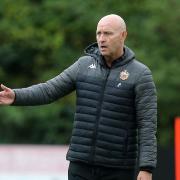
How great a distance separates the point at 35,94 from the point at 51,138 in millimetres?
9726

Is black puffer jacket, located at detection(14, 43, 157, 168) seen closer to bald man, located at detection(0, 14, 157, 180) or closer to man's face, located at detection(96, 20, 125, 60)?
bald man, located at detection(0, 14, 157, 180)

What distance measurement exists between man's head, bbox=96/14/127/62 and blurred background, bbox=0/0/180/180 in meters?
8.92

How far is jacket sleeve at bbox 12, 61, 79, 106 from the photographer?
22.3 ft

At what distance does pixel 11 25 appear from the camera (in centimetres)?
1744

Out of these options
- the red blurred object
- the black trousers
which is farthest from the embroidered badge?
the red blurred object

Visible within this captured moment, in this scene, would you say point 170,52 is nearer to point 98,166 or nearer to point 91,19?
point 91,19

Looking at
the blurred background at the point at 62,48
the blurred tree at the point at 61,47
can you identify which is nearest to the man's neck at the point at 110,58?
the blurred background at the point at 62,48

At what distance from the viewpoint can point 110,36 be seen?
6.65 metres

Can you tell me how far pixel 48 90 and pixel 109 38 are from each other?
1.93 feet

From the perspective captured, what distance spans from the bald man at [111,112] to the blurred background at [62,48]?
880 centimetres

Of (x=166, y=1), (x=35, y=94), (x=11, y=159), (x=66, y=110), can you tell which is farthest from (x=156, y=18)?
(x=35, y=94)

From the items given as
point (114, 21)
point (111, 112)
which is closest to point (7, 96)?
point (111, 112)

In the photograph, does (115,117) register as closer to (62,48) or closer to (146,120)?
(146,120)

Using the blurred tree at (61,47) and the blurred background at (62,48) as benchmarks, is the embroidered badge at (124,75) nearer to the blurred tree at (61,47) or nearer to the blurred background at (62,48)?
the blurred background at (62,48)
